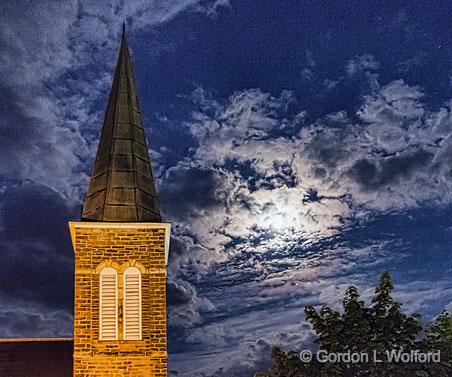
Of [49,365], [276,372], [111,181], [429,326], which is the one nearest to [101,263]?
[111,181]

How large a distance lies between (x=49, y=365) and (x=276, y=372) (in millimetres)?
7259

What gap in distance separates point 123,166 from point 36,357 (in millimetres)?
7922

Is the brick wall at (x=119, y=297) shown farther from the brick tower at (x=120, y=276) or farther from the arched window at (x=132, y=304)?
the arched window at (x=132, y=304)

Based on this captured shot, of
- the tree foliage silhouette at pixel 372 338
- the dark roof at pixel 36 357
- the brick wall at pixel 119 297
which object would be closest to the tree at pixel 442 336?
the tree foliage silhouette at pixel 372 338

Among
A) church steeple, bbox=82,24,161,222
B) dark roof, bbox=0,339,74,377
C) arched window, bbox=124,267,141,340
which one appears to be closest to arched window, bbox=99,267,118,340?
arched window, bbox=124,267,141,340

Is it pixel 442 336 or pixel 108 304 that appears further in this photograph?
pixel 442 336

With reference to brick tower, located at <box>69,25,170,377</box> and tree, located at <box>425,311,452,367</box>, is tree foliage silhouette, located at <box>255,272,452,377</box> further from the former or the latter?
brick tower, located at <box>69,25,170,377</box>

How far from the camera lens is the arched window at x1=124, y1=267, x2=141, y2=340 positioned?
878 inches

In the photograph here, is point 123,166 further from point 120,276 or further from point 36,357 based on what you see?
point 36,357

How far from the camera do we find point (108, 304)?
22422 mm

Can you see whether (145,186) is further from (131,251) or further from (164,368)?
(164,368)

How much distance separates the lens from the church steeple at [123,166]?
75.7 ft

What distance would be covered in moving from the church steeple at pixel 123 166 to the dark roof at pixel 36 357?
248 inches

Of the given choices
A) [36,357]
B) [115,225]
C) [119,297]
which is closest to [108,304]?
[119,297]
